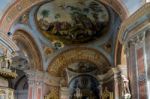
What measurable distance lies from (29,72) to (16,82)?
21.7 feet

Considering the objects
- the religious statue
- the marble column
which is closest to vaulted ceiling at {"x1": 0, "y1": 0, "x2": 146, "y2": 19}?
the marble column

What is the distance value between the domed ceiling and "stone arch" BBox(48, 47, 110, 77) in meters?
0.66

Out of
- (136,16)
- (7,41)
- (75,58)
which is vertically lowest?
(7,41)

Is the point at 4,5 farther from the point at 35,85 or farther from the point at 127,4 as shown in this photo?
the point at 35,85

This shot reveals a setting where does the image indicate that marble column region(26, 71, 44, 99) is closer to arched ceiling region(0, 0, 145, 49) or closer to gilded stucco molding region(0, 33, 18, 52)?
gilded stucco molding region(0, 33, 18, 52)

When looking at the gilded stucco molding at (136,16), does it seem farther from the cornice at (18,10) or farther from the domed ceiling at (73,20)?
the domed ceiling at (73,20)

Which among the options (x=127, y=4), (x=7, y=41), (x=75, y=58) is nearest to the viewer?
(x=127, y=4)

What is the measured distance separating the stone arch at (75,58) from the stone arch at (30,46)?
0.87 meters

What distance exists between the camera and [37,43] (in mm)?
15570

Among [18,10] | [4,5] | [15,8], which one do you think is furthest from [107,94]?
[4,5]

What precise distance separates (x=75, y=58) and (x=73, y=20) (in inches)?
107

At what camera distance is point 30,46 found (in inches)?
605

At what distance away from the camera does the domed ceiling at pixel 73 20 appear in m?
13.8

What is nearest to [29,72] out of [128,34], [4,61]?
[4,61]
